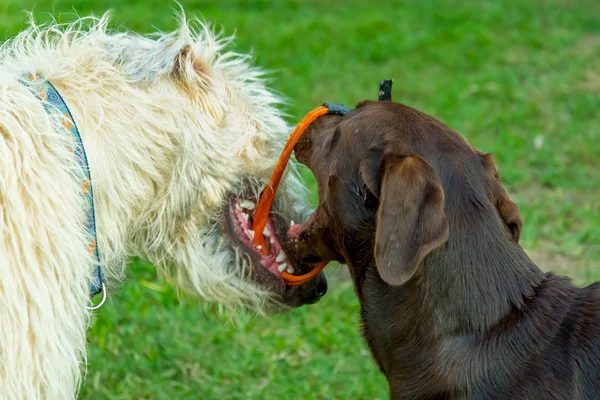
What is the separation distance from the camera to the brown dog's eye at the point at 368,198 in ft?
11.1

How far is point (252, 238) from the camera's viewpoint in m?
4.03

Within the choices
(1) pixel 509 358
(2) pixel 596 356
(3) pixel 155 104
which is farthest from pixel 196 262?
(2) pixel 596 356

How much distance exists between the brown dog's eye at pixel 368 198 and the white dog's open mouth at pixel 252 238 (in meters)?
0.71

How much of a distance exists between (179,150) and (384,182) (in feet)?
3.34

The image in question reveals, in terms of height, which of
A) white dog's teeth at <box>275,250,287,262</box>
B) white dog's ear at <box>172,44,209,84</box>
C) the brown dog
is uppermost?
white dog's ear at <box>172,44,209,84</box>

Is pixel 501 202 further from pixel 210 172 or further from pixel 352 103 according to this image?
pixel 352 103

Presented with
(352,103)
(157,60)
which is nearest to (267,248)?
(157,60)

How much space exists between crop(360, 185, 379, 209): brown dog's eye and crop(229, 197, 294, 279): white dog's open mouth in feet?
2.33

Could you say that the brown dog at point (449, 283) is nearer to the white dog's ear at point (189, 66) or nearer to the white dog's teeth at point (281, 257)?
the white dog's teeth at point (281, 257)

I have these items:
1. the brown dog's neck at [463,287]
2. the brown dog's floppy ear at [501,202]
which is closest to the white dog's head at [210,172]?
the brown dog's neck at [463,287]

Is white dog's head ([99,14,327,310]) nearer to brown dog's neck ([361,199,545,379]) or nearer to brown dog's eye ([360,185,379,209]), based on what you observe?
brown dog's eye ([360,185,379,209])

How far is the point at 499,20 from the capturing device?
1041cm

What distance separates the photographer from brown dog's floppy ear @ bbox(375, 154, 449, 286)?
2.88 meters

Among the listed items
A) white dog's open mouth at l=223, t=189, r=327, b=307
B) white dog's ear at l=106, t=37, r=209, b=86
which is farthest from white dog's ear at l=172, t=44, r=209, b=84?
white dog's open mouth at l=223, t=189, r=327, b=307
